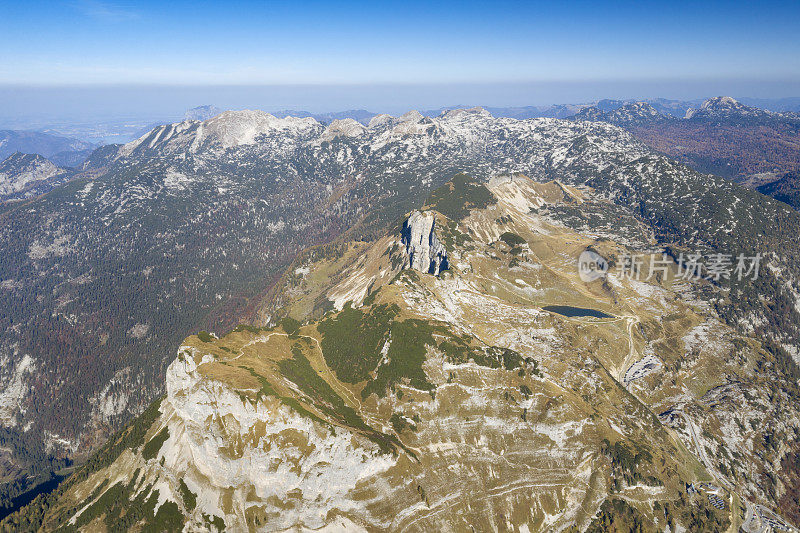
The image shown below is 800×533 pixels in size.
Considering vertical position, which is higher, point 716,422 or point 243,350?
point 243,350

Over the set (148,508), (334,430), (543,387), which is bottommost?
(148,508)

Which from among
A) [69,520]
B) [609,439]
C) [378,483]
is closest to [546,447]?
[609,439]

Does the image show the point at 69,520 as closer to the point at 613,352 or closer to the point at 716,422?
the point at 613,352

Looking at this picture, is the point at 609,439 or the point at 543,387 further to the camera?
the point at 543,387

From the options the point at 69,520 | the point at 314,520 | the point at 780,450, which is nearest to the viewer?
the point at 314,520

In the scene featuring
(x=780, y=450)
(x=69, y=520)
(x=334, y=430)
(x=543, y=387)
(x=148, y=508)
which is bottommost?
(x=780, y=450)

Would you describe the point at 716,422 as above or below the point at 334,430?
below

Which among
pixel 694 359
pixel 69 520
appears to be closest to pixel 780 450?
pixel 694 359

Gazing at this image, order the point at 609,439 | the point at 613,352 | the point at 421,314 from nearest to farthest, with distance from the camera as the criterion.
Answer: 1. the point at 609,439
2. the point at 421,314
3. the point at 613,352

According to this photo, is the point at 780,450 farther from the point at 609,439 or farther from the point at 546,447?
the point at 546,447
